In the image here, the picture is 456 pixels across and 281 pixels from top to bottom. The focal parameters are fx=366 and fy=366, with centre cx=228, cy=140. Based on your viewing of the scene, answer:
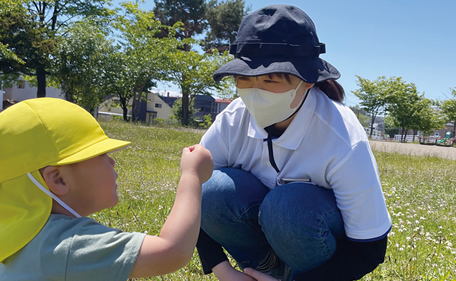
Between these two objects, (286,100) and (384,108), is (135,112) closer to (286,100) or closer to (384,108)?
(384,108)

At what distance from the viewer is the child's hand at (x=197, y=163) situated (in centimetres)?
140

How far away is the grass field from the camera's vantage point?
2.14 metres

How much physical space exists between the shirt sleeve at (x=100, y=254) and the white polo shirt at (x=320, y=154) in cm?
95

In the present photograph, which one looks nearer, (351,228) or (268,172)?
(351,228)

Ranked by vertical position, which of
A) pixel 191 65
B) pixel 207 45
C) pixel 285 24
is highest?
pixel 207 45

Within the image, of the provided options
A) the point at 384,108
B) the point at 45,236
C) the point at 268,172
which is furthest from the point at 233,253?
the point at 384,108

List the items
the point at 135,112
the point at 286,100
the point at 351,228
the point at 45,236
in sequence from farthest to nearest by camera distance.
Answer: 1. the point at 135,112
2. the point at 286,100
3. the point at 351,228
4. the point at 45,236

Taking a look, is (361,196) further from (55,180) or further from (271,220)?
(55,180)

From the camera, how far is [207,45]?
33.5 meters

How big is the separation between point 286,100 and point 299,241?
669mm

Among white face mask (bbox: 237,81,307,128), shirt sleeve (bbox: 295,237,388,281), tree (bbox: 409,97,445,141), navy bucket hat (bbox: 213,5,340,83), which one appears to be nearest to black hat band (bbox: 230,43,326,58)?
navy bucket hat (bbox: 213,5,340,83)

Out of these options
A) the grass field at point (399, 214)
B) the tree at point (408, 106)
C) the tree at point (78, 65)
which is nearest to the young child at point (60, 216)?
the grass field at point (399, 214)

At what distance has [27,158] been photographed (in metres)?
1.16

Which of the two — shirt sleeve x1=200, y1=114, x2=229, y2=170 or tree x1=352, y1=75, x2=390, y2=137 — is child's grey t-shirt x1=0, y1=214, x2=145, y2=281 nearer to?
shirt sleeve x1=200, y1=114, x2=229, y2=170
